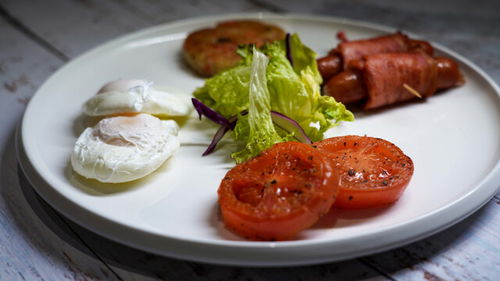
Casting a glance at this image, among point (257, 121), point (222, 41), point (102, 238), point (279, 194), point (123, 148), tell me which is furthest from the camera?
point (222, 41)

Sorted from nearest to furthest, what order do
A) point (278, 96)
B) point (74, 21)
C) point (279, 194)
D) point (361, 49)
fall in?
point (279, 194) < point (278, 96) < point (361, 49) < point (74, 21)

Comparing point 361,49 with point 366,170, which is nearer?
point 366,170

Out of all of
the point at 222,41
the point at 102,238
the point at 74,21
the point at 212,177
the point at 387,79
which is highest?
the point at 387,79

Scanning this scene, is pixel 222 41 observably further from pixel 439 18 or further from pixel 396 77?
pixel 439 18

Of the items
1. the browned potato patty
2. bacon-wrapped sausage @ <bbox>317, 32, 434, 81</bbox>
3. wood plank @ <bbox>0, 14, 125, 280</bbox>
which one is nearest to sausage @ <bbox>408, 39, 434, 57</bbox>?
bacon-wrapped sausage @ <bbox>317, 32, 434, 81</bbox>

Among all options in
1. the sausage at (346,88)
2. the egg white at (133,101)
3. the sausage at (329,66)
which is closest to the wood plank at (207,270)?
the egg white at (133,101)

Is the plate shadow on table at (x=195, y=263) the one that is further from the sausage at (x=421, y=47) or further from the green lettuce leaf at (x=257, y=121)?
the sausage at (x=421, y=47)

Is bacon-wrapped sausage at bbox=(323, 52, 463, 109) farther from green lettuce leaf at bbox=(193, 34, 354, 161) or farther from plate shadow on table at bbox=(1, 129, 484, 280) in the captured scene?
plate shadow on table at bbox=(1, 129, 484, 280)

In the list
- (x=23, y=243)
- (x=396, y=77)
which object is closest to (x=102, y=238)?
(x=23, y=243)
